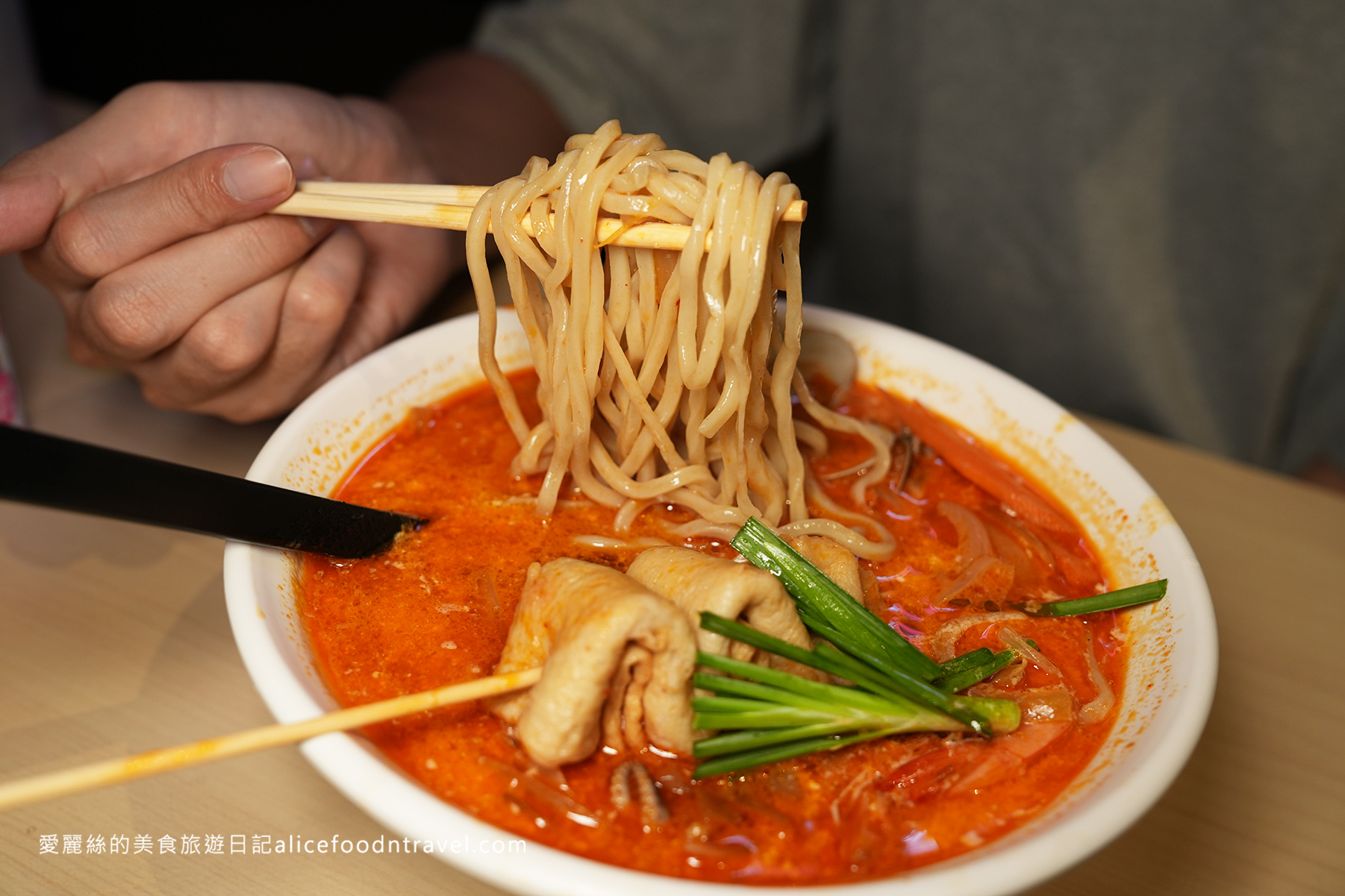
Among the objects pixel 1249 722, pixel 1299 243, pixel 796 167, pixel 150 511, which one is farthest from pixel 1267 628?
pixel 796 167

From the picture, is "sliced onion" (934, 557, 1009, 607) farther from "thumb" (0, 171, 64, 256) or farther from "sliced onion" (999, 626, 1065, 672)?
"thumb" (0, 171, 64, 256)

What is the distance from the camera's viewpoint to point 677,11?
3494 millimetres

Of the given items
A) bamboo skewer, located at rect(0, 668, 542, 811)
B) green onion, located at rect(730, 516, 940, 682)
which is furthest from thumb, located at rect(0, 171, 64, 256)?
green onion, located at rect(730, 516, 940, 682)

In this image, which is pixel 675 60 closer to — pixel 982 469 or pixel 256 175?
pixel 256 175

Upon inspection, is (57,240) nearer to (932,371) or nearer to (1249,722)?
(932,371)

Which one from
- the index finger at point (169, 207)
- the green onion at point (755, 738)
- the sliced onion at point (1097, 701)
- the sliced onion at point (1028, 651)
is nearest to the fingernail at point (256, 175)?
the index finger at point (169, 207)

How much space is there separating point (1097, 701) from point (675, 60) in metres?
2.80

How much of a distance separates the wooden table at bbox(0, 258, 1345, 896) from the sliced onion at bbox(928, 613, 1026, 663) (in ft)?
1.43

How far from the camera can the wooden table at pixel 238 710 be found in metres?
1.70

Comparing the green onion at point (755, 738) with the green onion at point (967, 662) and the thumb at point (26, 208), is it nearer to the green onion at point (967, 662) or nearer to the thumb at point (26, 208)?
the green onion at point (967, 662)

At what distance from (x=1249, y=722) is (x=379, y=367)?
2.17m

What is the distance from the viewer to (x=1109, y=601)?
72.2 inches

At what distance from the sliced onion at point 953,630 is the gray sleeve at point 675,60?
2.43m

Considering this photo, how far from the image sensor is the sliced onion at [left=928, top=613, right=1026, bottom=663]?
1.79 m
